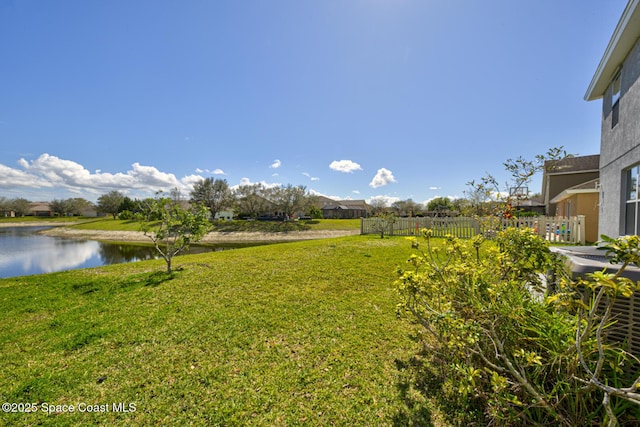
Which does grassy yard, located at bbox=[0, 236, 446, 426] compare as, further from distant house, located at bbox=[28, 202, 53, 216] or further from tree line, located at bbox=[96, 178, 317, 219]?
Result: distant house, located at bbox=[28, 202, 53, 216]

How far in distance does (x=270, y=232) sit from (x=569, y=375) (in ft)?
103

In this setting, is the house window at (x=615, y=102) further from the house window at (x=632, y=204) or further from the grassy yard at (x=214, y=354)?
the grassy yard at (x=214, y=354)

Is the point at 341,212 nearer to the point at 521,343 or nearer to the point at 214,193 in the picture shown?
the point at 214,193

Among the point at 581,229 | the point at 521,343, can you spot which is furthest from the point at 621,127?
the point at 521,343

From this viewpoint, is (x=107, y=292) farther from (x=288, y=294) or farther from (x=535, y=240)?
(x=535, y=240)

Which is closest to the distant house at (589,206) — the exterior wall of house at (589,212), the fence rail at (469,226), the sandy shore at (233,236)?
the exterior wall of house at (589,212)

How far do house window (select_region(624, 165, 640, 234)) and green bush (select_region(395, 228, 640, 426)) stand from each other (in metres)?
5.13

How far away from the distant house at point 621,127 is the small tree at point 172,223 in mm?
10336

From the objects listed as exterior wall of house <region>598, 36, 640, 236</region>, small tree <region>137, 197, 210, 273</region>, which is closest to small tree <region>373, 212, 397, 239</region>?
exterior wall of house <region>598, 36, 640, 236</region>

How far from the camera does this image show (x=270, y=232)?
105ft

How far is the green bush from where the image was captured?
1.72m

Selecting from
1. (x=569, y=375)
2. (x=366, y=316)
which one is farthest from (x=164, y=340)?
(x=569, y=375)

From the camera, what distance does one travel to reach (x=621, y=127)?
600cm

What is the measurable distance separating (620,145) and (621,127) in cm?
43
